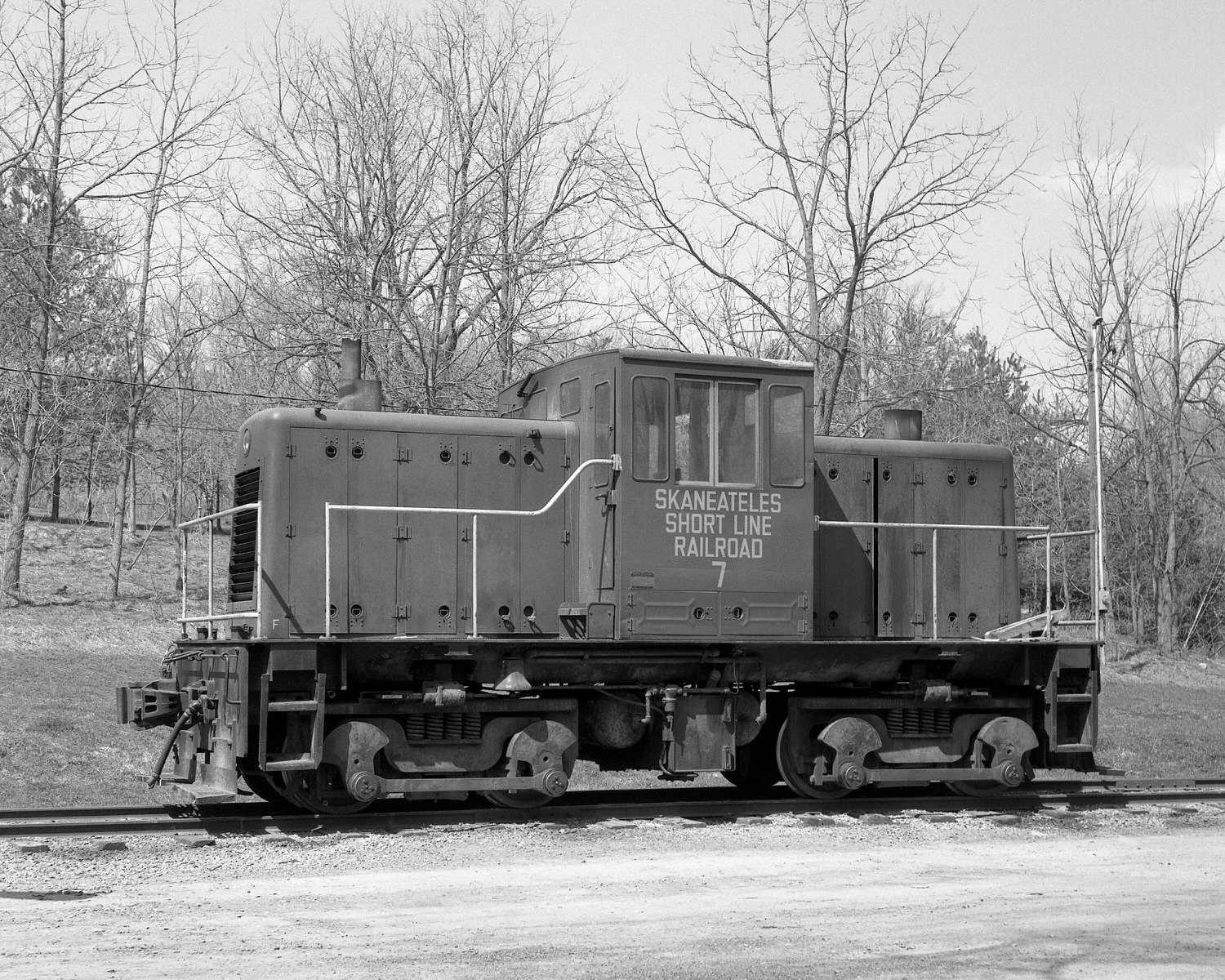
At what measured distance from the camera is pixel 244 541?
35.7 ft

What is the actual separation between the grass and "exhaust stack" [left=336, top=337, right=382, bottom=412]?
4464 mm

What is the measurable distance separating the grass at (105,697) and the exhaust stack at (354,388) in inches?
176

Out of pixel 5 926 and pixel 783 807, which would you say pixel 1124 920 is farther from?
pixel 5 926

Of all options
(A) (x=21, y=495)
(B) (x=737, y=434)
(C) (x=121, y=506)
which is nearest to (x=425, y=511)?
(B) (x=737, y=434)

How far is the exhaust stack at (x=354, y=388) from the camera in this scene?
11.1 meters

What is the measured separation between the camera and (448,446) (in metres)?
10.9

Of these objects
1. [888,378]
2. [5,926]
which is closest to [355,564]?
[5,926]


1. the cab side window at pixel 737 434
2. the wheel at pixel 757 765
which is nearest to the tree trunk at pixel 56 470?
the wheel at pixel 757 765

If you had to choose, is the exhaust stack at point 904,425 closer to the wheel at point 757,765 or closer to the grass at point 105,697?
the wheel at point 757,765

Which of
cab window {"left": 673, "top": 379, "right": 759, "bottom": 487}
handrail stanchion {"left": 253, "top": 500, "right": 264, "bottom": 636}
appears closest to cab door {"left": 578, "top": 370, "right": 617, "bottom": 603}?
cab window {"left": 673, "top": 379, "right": 759, "bottom": 487}

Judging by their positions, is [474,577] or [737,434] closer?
[474,577]

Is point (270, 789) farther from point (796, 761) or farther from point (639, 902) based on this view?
point (639, 902)

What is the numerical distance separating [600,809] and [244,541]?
3.70m

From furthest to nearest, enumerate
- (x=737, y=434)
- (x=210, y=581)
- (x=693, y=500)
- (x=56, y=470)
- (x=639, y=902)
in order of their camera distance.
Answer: (x=56, y=470) < (x=210, y=581) < (x=737, y=434) < (x=693, y=500) < (x=639, y=902)
